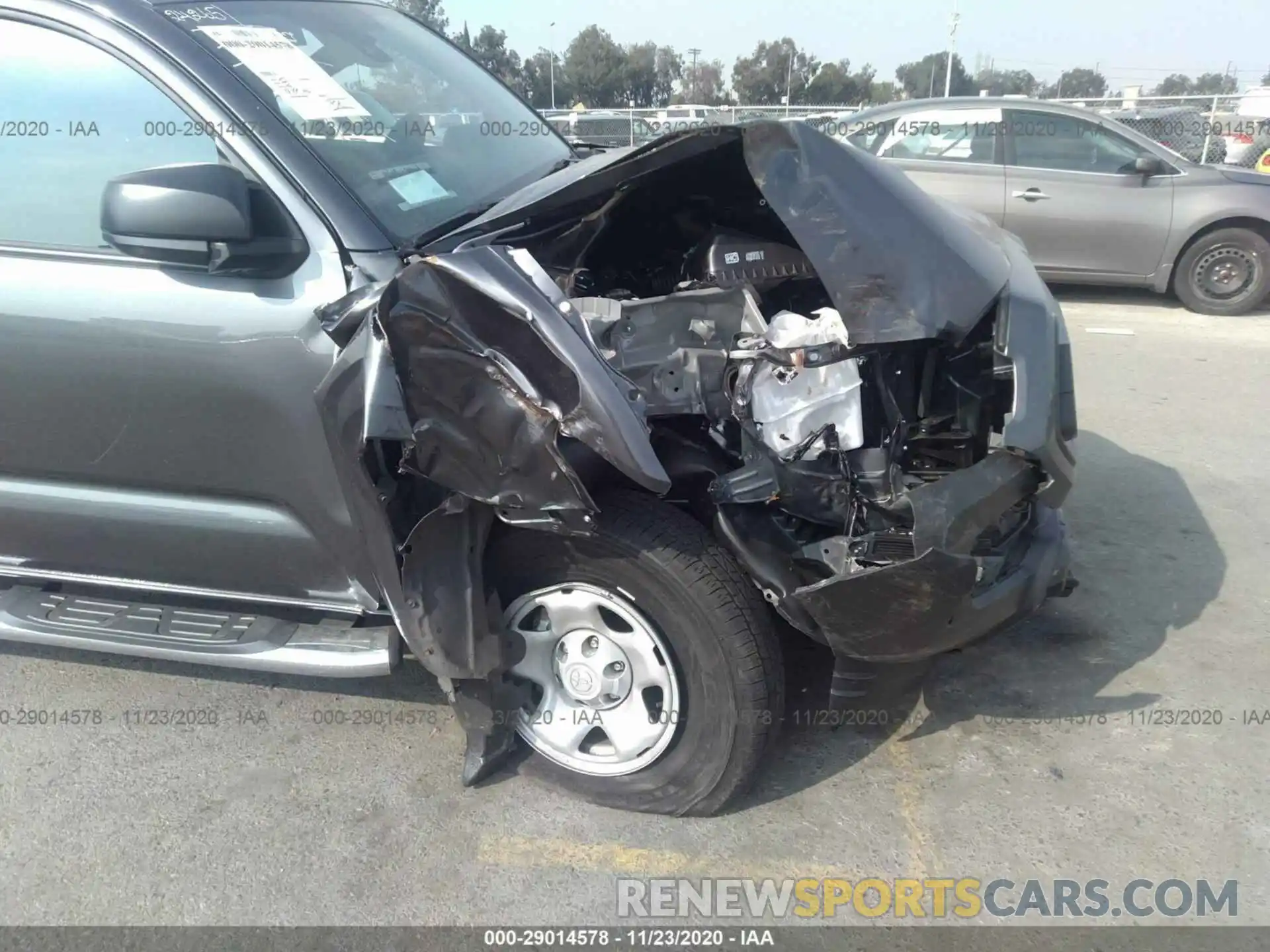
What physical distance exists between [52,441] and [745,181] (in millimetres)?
→ 2089

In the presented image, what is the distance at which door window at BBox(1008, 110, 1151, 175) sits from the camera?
7898mm

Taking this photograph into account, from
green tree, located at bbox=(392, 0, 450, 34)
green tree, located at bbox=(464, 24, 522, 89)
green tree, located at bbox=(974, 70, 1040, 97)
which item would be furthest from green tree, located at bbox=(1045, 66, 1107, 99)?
green tree, located at bbox=(392, 0, 450, 34)

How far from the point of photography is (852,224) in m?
2.39

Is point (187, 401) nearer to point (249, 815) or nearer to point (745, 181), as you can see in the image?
point (249, 815)

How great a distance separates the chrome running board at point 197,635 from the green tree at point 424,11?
243 centimetres

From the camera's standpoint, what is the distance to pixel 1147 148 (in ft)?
25.8

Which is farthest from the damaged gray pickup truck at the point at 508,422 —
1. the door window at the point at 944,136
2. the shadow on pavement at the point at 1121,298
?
the shadow on pavement at the point at 1121,298

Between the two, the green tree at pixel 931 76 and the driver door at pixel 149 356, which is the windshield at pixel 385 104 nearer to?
the driver door at pixel 149 356

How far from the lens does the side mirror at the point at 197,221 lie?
2.30m

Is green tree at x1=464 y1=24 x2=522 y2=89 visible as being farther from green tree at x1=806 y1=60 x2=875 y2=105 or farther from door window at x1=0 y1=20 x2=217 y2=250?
door window at x1=0 y1=20 x2=217 y2=250

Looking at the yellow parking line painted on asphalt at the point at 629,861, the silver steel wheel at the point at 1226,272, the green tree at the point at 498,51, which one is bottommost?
the yellow parking line painted on asphalt at the point at 629,861

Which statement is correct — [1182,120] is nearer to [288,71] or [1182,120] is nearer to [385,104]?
[385,104]

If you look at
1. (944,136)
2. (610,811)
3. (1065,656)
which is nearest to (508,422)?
(610,811)
